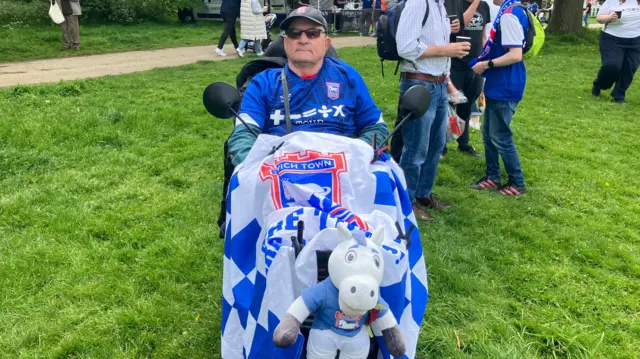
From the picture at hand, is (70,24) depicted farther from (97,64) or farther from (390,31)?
(390,31)

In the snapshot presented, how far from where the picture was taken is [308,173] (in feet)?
7.23

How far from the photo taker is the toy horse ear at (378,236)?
191 centimetres

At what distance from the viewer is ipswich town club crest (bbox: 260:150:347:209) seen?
2.19 m

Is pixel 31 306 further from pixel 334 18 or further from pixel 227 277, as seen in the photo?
pixel 334 18

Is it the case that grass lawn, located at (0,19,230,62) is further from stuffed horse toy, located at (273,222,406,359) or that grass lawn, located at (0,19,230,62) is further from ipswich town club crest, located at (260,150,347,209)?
stuffed horse toy, located at (273,222,406,359)

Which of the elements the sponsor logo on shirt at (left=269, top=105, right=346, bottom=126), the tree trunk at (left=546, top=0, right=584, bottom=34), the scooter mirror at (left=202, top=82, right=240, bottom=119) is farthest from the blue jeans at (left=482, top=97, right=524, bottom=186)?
the tree trunk at (left=546, top=0, right=584, bottom=34)

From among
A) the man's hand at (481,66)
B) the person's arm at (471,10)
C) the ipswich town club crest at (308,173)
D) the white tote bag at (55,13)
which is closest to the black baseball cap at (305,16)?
the ipswich town club crest at (308,173)

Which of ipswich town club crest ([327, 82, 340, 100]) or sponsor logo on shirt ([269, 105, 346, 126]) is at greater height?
ipswich town club crest ([327, 82, 340, 100])

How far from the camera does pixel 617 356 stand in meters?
2.89

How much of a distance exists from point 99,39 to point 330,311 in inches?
518

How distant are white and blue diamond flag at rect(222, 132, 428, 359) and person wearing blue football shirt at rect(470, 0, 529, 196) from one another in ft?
8.77

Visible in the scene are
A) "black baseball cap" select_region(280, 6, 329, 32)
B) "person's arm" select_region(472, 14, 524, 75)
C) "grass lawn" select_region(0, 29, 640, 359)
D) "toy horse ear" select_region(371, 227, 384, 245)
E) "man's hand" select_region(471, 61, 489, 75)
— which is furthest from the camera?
"man's hand" select_region(471, 61, 489, 75)

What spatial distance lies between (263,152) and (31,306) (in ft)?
6.44

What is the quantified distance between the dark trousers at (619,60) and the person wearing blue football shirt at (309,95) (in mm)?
7565
